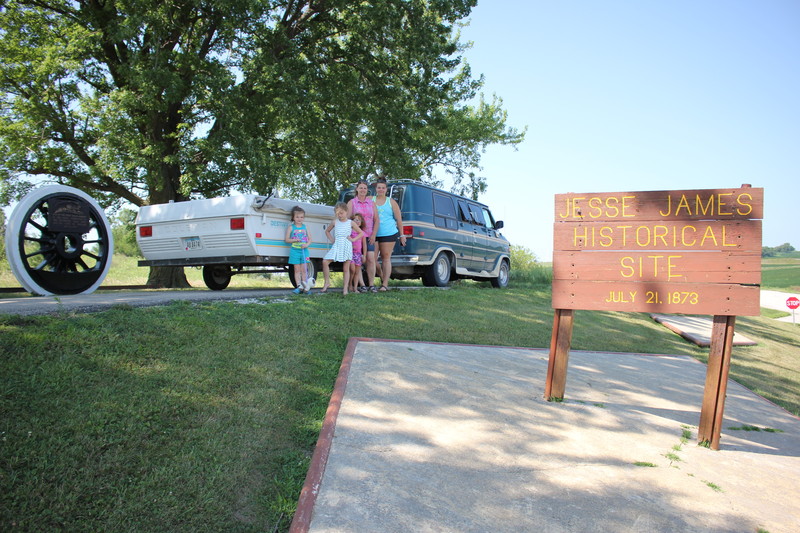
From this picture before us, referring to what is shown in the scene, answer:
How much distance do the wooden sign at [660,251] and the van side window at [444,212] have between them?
6783 millimetres

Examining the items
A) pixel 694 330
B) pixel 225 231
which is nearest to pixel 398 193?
pixel 225 231

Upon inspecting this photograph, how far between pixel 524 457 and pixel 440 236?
27.4ft

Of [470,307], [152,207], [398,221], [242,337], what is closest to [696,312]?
[242,337]

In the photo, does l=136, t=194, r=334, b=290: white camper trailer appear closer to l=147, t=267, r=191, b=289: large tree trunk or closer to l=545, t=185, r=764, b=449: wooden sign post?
l=147, t=267, r=191, b=289: large tree trunk

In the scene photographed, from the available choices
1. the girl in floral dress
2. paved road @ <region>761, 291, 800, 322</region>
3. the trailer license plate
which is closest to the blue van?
the girl in floral dress

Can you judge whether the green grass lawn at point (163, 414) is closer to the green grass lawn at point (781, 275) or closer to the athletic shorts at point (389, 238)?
the athletic shorts at point (389, 238)

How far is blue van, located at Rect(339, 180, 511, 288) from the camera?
1116 centimetres

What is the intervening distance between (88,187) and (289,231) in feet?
32.8

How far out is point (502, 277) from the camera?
608 inches

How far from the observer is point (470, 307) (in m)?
9.40

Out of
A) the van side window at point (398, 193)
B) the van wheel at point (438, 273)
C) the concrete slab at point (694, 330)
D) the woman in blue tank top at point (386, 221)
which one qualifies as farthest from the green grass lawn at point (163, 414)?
the van wheel at point (438, 273)

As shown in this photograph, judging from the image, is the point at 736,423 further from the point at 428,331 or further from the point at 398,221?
the point at 398,221

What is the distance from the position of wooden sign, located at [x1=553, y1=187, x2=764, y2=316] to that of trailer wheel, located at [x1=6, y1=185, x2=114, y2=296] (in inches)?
272

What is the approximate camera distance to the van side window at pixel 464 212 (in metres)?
12.9
